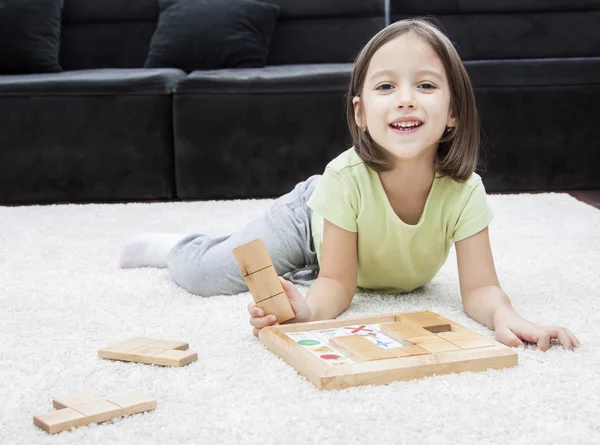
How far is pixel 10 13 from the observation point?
110 inches

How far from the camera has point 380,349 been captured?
997mm

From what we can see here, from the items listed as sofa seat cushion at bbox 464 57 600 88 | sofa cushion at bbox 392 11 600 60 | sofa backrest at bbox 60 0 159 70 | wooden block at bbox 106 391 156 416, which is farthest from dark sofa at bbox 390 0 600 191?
wooden block at bbox 106 391 156 416

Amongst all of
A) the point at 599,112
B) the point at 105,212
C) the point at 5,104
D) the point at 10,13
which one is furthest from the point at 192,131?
the point at 599,112

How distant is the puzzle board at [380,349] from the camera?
94cm

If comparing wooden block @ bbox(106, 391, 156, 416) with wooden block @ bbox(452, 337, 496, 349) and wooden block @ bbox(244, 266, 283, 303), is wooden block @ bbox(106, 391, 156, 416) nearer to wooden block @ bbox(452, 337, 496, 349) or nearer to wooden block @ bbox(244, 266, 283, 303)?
wooden block @ bbox(244, 266, 283, 303)

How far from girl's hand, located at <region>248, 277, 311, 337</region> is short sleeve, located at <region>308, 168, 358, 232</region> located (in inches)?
6.2

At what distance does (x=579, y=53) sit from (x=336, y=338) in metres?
2.27

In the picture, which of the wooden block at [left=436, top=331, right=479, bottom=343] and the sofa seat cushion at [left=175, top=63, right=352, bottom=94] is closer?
the wooden block at [left=436, top=331, right=479, bottom=343]

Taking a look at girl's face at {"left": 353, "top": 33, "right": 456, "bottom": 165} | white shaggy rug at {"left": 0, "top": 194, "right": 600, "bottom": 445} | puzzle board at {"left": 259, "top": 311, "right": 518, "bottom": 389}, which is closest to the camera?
white shaggy rug at {"left": 0, "top": 194, "right": 600, "bottom": 445}

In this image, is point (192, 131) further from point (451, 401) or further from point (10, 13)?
point (451, 401)

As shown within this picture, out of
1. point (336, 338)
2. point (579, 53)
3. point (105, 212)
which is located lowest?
point (105, 212)

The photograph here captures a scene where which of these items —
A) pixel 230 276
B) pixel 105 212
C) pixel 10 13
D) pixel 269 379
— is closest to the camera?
pixel 269 379

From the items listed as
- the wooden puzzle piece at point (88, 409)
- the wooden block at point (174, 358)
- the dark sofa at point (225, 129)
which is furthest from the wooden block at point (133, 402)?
the dark sofa at point (225, 129)

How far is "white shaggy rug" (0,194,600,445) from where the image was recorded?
0.81 meters
